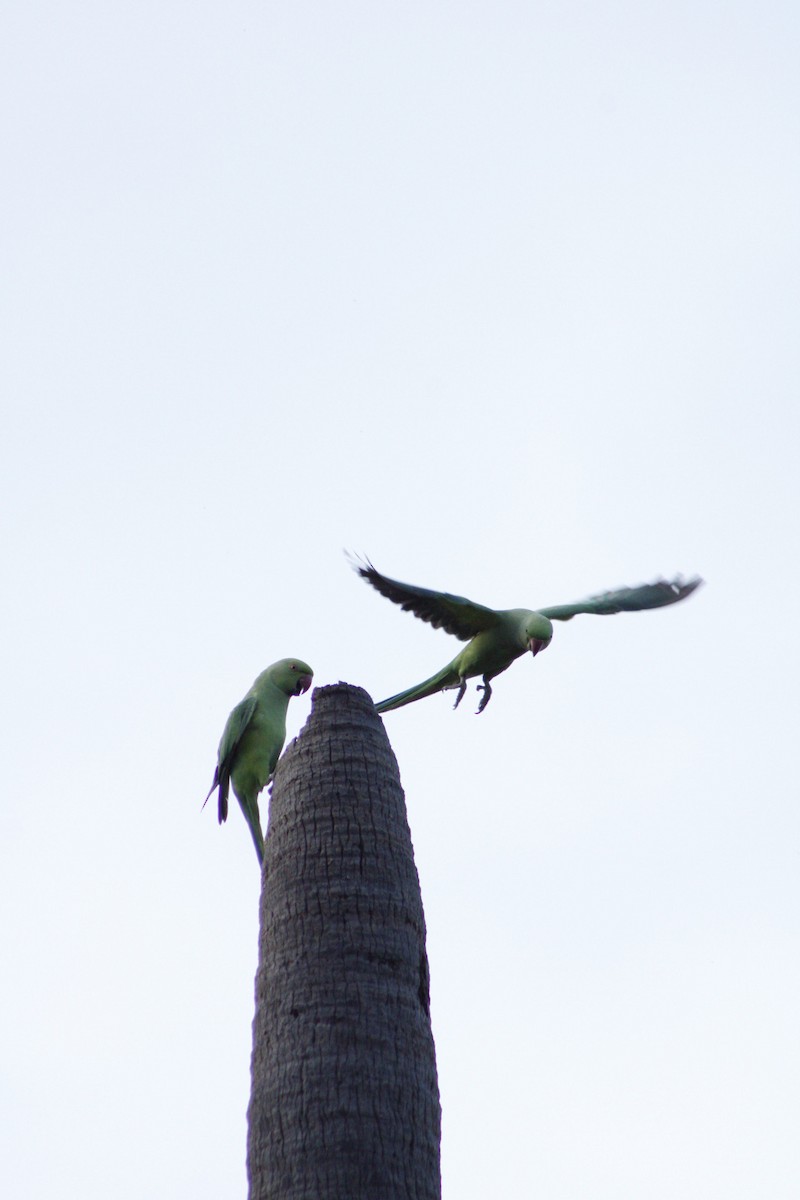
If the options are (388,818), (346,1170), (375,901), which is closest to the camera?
(346,1170)

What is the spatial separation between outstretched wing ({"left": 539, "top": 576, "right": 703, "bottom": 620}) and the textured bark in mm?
5873

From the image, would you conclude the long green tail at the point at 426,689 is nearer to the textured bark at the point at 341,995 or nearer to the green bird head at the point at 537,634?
the green bird head at the point at 537,634

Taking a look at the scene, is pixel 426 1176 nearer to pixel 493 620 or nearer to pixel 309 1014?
pixel 309 1014

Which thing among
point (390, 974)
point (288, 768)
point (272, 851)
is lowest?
point (390, 974)

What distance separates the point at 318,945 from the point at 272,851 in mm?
500

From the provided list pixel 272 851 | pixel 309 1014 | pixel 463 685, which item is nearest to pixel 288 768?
pixel 272 851

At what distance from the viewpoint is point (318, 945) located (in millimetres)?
4000

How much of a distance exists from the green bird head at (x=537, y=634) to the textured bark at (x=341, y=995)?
4.19 m

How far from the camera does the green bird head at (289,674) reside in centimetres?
709

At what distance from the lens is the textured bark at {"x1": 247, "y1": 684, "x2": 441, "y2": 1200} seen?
365 cm

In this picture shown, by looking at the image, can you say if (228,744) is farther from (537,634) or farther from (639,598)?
(639,598)

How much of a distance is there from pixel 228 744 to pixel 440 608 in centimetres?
264

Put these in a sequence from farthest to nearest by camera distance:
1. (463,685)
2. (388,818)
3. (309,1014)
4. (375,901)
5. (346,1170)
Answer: (463,685)
(388,818)
(375,901)
(309,1014)
(346,1170)

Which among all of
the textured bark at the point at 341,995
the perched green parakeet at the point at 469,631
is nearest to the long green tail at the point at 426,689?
the perched green parakeet at the point at 469,631
